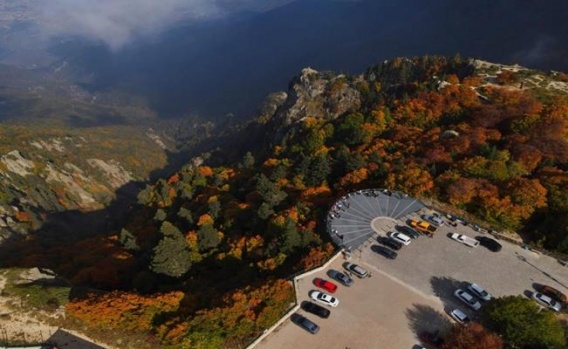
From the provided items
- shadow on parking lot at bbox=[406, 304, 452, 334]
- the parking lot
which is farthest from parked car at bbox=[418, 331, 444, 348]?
the parking lot

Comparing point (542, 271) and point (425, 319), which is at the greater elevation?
point (425, 319)

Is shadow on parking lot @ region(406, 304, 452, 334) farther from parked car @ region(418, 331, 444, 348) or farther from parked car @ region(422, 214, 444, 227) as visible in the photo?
parked car @ region(422, 214, 444, 227)

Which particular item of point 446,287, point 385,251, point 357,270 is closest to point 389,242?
point 385,251

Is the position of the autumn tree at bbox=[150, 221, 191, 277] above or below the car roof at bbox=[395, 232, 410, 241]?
below

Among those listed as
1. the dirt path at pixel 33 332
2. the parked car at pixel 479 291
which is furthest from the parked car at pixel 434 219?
the dirt path at pixel 33 332

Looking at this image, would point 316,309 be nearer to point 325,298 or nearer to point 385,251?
point 325,298

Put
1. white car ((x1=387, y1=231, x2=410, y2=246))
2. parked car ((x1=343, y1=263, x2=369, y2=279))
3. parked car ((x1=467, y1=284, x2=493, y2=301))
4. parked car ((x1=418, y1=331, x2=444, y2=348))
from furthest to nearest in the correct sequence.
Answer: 1. white car ((x1=387, y1=231, x2=410, y2=246))
2. parked car ((x1=343, y1=263, x2=369, y2=279))
3. parked car ((x1=467, y1=284, x2=493, y2=301))
4. parked car ((x1=418, y1=331, x2=444, y2=348))
